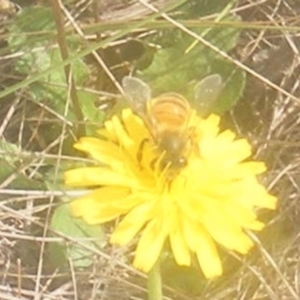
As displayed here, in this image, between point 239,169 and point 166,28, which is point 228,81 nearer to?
point 166,28

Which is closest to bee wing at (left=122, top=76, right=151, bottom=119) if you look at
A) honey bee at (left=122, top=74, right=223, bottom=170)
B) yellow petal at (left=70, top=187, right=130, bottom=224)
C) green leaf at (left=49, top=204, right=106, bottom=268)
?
honey bee at (left=122, top=74, right=223, bottom=170)

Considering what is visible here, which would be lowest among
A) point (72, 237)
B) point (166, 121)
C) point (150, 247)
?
point (72, 237)

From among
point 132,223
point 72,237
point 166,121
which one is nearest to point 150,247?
point 132,223

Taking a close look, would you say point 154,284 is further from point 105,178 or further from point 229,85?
point 229,85

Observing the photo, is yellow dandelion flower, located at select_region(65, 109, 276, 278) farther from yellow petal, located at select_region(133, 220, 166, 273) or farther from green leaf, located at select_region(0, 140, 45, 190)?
green leaf, located at select_region(0, 140, 45, 190)

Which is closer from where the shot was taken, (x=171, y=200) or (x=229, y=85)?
(x=171, y=200)

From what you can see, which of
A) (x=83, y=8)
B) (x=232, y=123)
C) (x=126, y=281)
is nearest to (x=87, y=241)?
(x=126, y=281)

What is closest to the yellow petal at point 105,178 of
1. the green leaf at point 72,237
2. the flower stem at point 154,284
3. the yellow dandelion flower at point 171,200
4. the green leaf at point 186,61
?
the yellow dandelion flower at point 171,200
